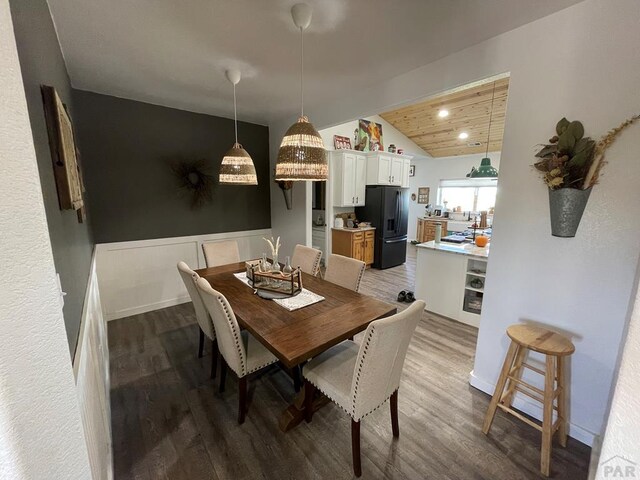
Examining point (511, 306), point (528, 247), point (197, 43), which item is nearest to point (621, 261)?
point (528, 247)

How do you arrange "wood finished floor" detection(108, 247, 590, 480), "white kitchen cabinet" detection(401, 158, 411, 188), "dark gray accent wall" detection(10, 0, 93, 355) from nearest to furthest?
"dark gray accent wall" detection(10, 0, 93, 355)
"wood finished floor" detection(108, 247, 590, 480)
"white kitchen cabinet" detection(401, 158, 411, 188)

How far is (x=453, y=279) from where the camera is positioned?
122 inches

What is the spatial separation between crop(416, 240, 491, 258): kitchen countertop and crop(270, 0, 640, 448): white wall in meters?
0.99

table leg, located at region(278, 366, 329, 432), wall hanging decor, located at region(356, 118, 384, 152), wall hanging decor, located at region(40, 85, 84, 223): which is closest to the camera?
wall hanging decor, located at region(40, 85, 84, 223)

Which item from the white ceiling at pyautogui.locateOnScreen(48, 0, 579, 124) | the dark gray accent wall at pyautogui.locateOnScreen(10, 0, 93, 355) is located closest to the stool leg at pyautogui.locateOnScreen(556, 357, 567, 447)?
the white ceiling at pyautogui.locateOnScreen(48, 0, 579, 124)

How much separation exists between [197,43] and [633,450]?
A: 272 cm

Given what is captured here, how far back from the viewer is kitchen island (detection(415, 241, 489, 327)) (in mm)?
2955

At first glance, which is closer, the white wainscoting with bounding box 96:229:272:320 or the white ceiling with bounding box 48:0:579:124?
the white ceiling with bounding box 48:0:579:124

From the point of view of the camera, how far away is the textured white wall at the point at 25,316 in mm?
540

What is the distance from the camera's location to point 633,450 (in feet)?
1.79

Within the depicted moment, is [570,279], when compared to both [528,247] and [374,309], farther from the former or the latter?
[374,309]

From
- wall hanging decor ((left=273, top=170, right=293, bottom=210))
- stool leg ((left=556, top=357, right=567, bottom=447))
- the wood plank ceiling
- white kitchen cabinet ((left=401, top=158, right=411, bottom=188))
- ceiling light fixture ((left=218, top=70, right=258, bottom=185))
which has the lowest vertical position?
stool leg ((left=556, top=357, right=567, bottom=447))

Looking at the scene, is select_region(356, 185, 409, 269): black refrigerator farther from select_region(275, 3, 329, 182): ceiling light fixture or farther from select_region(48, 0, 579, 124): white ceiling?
select_region(275, 3, 329, 182): ceiling light fixture

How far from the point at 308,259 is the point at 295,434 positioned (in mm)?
1530
